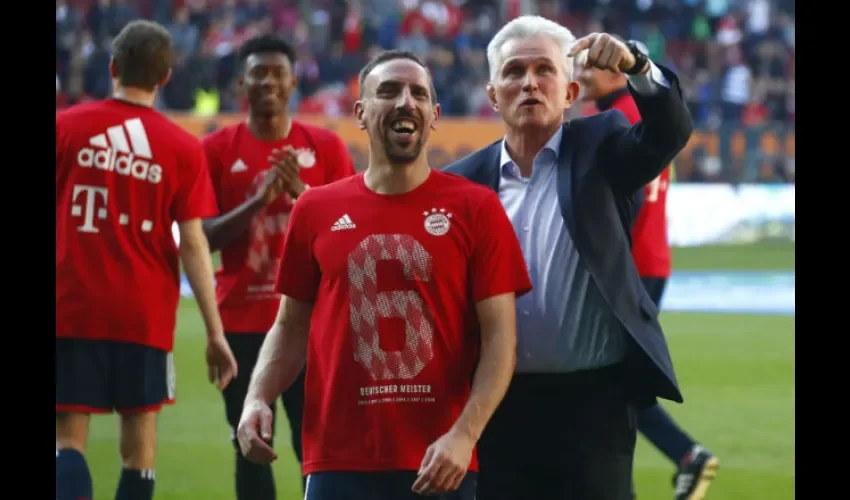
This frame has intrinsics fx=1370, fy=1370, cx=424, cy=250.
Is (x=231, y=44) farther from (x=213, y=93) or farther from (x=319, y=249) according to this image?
(x=319, y=249)

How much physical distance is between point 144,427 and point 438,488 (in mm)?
2297

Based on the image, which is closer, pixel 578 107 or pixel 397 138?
pixel 397 138

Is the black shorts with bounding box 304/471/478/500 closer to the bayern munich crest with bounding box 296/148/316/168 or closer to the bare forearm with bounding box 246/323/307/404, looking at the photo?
the bare forearm with bounding box 246/323/307/404

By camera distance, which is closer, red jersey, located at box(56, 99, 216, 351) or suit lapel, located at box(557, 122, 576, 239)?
suit lapel, located at box(557, 122, 576, 239)

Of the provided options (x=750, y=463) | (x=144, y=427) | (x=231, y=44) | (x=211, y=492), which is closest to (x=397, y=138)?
(x=144, y=427)

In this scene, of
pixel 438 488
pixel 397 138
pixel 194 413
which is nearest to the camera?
pixel 438 488

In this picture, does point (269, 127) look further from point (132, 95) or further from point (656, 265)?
point (656, 265)

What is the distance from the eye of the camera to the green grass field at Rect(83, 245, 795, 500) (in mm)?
7887

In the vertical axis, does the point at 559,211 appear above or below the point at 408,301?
above

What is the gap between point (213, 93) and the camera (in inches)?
890

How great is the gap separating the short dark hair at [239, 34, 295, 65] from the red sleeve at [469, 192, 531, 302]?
9.98 feet

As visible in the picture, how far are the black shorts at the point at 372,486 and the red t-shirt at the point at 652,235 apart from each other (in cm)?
383

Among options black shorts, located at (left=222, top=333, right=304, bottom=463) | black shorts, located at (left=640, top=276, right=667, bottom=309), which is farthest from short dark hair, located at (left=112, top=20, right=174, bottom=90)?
black shorts, located at (left=640, top=276, right=667, bottom=309)
